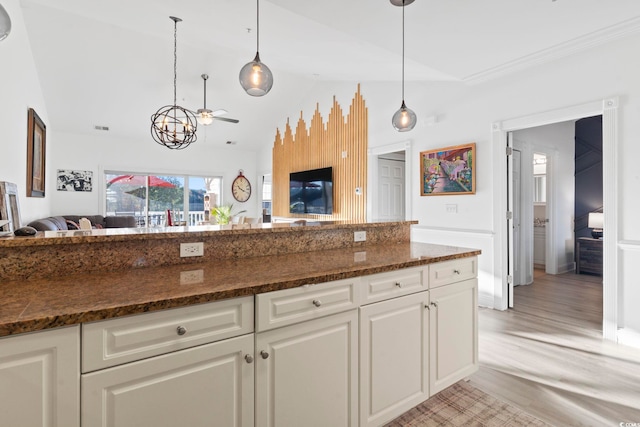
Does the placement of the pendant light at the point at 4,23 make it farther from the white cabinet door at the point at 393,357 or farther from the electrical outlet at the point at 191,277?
the white cabinet door at the point at 393,357

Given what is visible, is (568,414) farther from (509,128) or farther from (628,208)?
(509,128)

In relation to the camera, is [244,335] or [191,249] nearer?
[244,335]

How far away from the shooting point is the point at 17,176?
11.8 feet

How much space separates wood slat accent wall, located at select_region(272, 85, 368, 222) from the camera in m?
5.61

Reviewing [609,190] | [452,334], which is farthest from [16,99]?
[609,190]

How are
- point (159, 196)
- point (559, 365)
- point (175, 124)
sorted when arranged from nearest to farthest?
point (559, 365), point (175, 124), point (159, 196)

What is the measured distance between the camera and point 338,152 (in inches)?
240

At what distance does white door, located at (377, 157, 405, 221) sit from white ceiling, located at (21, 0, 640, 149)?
55.6 inches

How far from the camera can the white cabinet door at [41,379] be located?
0.89 m

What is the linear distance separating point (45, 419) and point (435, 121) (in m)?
4.46

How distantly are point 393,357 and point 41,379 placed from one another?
1.42m

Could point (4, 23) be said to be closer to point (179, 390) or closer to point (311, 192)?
point (179, 390)

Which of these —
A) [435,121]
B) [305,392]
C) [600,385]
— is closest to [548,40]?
[435,121]

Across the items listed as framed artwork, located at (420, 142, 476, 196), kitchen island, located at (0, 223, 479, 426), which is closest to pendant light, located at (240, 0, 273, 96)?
kitchen island, located at (0, 223, 479, 426)
